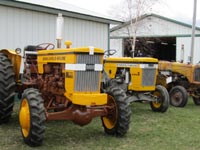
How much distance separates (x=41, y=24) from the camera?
11.1 metres

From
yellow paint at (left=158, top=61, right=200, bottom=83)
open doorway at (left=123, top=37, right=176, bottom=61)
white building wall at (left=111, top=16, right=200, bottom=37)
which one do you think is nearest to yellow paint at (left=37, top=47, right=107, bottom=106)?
yellow paint at (left=158, top=61, right=200, bottom=83)

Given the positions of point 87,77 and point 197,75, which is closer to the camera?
point 87,77

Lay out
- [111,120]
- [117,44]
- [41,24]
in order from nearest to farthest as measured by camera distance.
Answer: [111,120]
[41,24]
[117,44]

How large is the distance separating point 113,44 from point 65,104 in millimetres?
20894

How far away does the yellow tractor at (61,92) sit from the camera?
5.54 m

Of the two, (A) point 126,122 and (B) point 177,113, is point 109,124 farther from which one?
(B) point 177,113

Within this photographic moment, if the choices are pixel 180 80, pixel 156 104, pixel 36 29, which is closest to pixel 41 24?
pixel 36 29

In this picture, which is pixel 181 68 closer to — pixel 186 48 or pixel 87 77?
pixel 87 77

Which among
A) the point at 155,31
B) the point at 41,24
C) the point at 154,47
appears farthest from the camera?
the point at 154,47

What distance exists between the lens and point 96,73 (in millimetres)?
5781

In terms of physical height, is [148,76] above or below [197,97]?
above

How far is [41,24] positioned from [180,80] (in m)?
4.62

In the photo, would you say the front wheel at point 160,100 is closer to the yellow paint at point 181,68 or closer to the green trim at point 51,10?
the yellow paint at point 181,68

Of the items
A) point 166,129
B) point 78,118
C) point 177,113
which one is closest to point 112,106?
point 78,118
